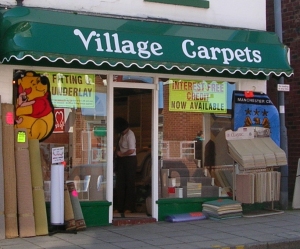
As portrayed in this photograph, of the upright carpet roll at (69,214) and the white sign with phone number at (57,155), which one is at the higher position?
the white sign with phone number at (57,155)

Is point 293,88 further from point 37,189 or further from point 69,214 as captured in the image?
point 37,189

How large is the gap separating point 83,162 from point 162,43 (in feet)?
8.01

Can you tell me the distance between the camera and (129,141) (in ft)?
36.2

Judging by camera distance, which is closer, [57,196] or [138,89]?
[57,196]

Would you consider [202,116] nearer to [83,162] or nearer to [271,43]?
[271,43]

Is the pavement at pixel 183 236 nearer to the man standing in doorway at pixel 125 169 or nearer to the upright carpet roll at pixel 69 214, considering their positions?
the upright carpet roll at pixel 69 214

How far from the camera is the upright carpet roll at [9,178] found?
8891 millimetres

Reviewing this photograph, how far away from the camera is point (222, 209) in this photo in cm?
1087

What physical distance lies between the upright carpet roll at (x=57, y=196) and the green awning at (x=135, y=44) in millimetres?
1747

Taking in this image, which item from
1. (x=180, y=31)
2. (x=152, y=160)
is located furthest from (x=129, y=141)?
(x=180, y=31)

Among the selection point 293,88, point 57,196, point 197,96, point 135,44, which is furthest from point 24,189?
point 293,88

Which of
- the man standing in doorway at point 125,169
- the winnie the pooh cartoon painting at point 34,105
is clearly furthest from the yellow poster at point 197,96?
the winnie the pooh cartoon painting at point 34,105

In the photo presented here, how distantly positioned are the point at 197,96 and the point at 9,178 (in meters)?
4.13

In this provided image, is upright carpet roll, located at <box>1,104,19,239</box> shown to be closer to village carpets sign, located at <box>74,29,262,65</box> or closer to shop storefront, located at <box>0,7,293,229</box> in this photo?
shop storefront, located at <box>0,7,293,229</box>
